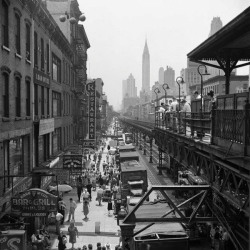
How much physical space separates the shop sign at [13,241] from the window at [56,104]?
1863 cm

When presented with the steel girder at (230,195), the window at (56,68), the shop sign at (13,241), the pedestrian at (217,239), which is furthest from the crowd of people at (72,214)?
the window at (56,68)

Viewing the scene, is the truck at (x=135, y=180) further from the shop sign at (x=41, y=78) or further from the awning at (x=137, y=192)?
the shop sign at (x=41, y=78)

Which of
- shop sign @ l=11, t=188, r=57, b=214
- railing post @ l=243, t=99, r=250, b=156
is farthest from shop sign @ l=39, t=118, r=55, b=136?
railing post @ l=243, t=99, r=250, b=156

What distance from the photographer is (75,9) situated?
48375 mm

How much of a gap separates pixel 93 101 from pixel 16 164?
104ft

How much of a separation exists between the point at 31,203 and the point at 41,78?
1115 cm

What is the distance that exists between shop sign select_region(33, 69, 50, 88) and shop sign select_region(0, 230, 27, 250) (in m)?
12.1

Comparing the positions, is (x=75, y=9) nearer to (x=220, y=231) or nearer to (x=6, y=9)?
(x=6, y=9)

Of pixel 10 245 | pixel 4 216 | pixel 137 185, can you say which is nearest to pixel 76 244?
pixel 4 216

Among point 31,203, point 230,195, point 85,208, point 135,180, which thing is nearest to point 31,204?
point 31,203

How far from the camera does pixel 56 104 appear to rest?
32.6 meters

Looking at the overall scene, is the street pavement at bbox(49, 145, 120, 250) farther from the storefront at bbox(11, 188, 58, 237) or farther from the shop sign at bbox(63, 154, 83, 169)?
the storefront at bbox(11, 188, 58, 237)

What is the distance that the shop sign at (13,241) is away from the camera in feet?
41.2

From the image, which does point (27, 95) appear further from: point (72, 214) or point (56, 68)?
point (56, 68)
